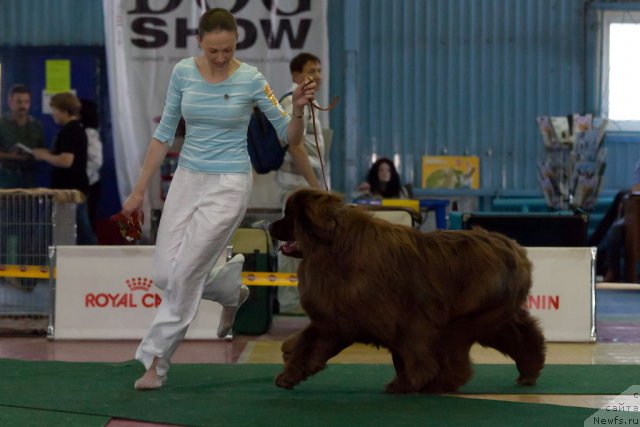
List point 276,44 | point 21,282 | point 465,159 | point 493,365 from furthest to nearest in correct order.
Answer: point 465,159 → point 276,44 → point 21,282 → point 493,365

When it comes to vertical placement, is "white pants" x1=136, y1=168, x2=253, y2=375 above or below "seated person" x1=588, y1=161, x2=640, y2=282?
above

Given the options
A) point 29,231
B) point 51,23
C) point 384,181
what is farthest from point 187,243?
point 51,23

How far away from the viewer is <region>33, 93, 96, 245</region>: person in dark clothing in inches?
376

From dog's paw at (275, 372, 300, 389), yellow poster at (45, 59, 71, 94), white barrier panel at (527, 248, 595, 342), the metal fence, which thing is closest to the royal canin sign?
the metal fence

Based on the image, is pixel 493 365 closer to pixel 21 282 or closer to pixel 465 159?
→ pixel 21 282

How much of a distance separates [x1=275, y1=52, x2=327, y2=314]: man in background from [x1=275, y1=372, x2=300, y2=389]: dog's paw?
3.29 ft

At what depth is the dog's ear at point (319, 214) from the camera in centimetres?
461

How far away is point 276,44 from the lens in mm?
10922

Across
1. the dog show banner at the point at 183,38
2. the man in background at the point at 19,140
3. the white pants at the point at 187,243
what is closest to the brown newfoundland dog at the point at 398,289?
the white pants at the point at 187,243

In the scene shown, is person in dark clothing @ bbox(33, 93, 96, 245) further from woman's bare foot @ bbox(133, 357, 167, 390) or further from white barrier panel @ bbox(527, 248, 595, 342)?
woman's bare foot @ bbox(133, 357, 167, 390)

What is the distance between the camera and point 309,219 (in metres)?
4.64

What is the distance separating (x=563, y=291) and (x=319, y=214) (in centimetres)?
299

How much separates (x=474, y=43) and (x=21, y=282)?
21.6ft

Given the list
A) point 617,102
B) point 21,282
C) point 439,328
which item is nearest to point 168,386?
point 439,328
